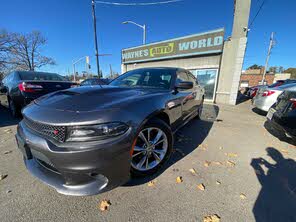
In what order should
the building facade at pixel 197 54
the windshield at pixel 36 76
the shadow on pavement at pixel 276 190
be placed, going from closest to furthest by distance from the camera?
the shadow on pavement at pixel 276 190, the windshield at pixel 36 76, the building facade at pixel 197 54

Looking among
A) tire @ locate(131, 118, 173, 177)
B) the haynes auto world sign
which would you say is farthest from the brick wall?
tire @ locate(131, 118, 173, 177)

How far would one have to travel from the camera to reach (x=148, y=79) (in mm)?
3002

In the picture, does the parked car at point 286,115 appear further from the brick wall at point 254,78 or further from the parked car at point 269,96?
the brick wall at point 254,78

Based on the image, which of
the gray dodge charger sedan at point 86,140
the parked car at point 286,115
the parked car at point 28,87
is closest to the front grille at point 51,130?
the gray dodge charger sedan at point 86,140

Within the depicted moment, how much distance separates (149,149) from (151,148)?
39mm

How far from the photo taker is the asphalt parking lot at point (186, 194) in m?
1.55

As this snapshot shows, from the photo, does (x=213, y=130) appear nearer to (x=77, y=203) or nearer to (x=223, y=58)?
(x=77, y=203)

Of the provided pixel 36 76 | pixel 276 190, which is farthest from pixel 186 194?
pixel 36 76

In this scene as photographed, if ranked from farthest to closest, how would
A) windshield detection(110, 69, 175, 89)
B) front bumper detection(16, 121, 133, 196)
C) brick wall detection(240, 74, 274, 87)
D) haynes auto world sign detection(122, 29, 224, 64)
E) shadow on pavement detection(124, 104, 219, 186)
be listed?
brick wall detection(240, 74, 274, 87), haynes auto world sign detection(122, 29, 224, 64), windshield detection(110, 69, 175, 89), shadow on pavement detection(124, 104, 219, 186), front bumper detection(16, 121, 133, 196)

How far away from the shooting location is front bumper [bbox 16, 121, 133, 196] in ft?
4.36

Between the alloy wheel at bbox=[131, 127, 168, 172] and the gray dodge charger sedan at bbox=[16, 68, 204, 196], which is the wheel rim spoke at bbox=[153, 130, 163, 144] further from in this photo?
the gray dodge charger sedan at bbox=[16, 68, 204, 196]

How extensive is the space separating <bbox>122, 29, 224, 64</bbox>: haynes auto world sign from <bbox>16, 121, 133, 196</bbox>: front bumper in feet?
31.3

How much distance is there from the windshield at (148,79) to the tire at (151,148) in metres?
0.93

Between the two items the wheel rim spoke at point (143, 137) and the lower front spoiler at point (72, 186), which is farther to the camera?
the wheel rim spoke at point (143, 137)
